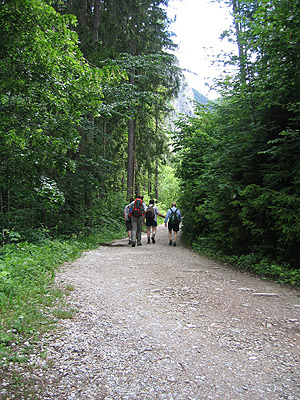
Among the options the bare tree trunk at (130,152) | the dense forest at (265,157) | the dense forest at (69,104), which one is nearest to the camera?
the dense forest at (265,157)

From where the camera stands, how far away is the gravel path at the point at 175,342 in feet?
8.46

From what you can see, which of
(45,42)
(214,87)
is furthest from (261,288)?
(214,87)

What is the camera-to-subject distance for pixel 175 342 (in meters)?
3.46

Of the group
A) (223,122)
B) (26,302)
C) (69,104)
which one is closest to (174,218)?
(223,122)

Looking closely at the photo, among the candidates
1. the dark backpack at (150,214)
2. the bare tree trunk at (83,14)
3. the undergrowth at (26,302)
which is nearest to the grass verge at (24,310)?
the undergrowth at (26,302)

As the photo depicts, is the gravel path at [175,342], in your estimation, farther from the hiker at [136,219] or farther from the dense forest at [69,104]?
the hiker at [136,219]

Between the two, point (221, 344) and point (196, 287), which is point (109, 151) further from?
point (221, 344)

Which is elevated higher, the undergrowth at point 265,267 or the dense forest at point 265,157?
the dense forest at point 265,157

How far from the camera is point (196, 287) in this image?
5.78 meters

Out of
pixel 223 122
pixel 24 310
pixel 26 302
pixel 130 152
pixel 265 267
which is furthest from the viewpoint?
pixel 130 152

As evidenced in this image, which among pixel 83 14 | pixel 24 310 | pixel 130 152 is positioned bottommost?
pixel 24 310

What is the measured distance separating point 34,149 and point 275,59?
5571 millimetres

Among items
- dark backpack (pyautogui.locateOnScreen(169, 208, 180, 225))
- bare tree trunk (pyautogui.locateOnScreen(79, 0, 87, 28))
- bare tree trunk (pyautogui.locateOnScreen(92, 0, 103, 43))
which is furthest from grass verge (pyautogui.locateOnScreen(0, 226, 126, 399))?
bare tree trunk (pyautogui.locateOnScreen(79, 0, 87, 28))

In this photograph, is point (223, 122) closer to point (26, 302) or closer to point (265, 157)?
point (265, 157)
